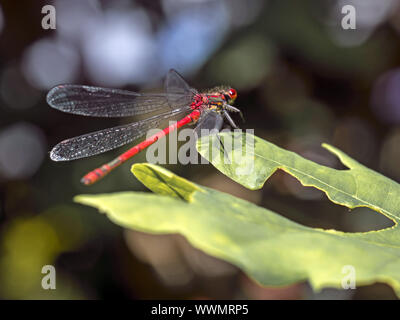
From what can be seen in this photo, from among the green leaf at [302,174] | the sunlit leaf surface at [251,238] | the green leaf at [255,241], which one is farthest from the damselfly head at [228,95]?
the green leaf at [255,241]

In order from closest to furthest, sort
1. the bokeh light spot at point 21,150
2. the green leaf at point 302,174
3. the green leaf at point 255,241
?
the green leaf at point 255,241 → the green leaf at point 302,174 → the bokeh light spot at point 21,150

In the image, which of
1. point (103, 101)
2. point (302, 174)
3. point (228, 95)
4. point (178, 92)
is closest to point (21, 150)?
point (103, 101)

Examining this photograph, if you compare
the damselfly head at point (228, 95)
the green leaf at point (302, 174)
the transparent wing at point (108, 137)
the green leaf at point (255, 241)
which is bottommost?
the green leaf at point (255, 241)

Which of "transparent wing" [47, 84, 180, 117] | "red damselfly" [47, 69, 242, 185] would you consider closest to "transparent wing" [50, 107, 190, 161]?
"red damselfly" [47, 69, 242, 185]

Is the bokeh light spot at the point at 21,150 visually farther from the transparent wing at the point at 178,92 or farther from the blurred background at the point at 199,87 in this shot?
the transparent wing at the point at 178,92

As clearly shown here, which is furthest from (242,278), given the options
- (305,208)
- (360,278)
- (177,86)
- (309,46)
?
(360,278)

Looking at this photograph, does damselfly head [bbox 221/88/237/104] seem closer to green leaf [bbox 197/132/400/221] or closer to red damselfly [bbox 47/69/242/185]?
red damselfly [bbox 47/69/242/185]

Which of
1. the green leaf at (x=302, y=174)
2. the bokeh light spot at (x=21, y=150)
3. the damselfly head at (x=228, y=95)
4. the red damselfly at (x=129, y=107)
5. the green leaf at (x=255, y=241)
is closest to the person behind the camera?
the green leaf at (x=255, y=241)

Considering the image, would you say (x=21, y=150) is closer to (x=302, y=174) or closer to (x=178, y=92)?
(x=178, y=92)
